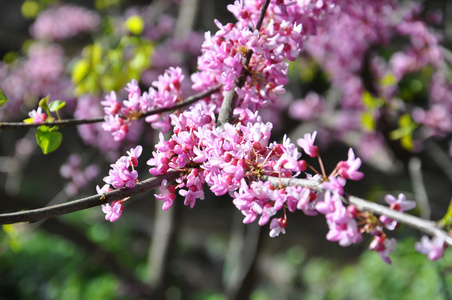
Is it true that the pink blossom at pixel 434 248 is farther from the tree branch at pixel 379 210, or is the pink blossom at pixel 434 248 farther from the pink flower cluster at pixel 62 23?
the pink flower cluster at pixel 62 23

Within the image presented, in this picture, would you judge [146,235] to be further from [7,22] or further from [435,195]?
[7,22]

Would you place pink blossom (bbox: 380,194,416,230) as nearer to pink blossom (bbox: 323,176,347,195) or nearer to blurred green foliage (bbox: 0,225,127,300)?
pink blossom (bbox: 323,176,347,195)

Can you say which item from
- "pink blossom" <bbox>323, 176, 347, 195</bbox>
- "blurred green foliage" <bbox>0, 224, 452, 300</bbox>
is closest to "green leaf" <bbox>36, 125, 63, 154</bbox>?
"pink blossom" <bbox>323, 176, 347, 195</bbox>

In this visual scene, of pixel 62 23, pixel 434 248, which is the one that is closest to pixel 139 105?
pixel 434 248

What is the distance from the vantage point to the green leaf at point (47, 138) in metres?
1.08

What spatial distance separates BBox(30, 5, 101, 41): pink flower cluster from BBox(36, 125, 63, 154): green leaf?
3474 millimetres

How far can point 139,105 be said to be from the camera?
3.78 ft

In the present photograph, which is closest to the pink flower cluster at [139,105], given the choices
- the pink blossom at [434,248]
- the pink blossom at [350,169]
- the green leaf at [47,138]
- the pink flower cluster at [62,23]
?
the green leaf at [47,138]

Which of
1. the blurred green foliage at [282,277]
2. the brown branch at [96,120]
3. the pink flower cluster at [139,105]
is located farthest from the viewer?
the blurred green foliage at [282,277]

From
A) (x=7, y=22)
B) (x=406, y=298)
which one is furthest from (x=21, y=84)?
(x=7, y=22)

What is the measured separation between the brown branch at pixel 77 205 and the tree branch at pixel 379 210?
0.24m

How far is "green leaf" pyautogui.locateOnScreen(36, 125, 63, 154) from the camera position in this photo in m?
1.08

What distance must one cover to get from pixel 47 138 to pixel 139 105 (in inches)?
10.1

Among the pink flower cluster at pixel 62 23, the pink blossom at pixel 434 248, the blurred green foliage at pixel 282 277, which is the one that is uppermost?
the pink blossom at pixel 434 248
